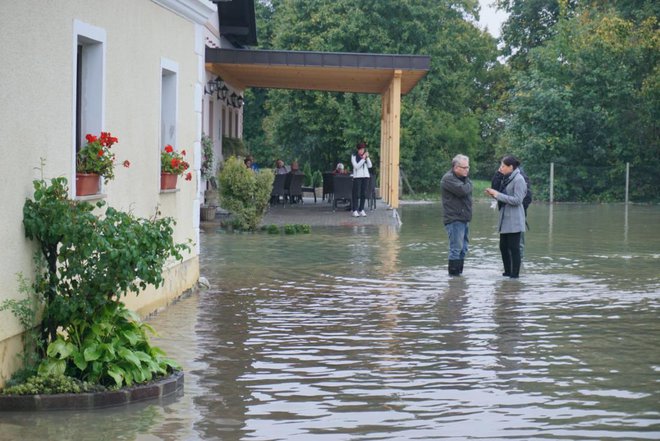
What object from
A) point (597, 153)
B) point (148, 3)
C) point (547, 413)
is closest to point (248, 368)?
point (547, 413)

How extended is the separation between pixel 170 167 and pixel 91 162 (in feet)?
10.8

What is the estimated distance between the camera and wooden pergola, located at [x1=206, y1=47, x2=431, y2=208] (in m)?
27.5

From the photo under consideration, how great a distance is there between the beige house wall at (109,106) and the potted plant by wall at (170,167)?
12 centimetres

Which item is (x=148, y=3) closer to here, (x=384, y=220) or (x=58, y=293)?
(x=58, y=293)

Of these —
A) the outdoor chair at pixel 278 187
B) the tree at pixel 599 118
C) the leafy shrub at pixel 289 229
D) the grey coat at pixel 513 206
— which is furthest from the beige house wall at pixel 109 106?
the tree at pixel 599 118

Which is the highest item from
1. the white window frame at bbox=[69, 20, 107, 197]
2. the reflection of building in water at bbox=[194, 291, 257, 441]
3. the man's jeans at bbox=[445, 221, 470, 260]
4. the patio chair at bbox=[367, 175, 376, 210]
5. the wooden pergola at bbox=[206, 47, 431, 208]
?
the wooden pergola at bbox=[206, 47, 431, 208]

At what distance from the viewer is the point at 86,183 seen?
9.65 metres

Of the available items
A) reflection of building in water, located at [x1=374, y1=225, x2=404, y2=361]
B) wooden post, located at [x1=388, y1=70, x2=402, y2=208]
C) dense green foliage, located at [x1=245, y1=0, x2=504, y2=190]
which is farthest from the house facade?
dense green foliage, located at [x1=245, y1=0, x2=504, y2=190]

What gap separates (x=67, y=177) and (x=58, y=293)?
1193mm

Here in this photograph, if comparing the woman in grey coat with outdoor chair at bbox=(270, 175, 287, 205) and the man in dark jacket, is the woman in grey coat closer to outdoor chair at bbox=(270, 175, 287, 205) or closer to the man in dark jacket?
the man in dark jacket

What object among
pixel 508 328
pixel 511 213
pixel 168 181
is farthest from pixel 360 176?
pixel 508 328

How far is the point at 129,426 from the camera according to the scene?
723cm

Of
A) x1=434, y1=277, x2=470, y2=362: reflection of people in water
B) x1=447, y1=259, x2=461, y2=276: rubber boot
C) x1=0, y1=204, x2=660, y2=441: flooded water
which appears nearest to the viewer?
x1=0, y1=204, x2=660, y2=441: flooded water

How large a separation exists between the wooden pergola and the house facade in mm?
12800
